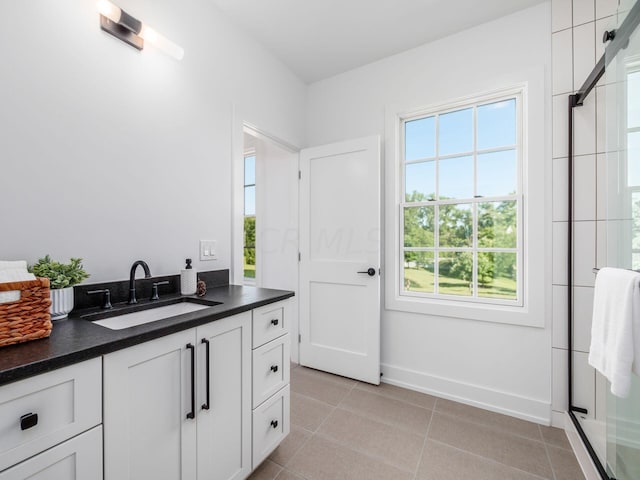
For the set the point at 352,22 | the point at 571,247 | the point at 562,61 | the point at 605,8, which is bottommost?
the point at 571,247

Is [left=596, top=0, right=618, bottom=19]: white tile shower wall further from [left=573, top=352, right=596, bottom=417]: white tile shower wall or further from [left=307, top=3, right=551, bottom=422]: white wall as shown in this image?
[left=573, top=352, right=596, bottom=417]: white tile shower wall

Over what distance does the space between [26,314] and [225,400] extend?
78 centimetres

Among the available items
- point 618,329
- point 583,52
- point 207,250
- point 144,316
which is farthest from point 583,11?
point 144,316

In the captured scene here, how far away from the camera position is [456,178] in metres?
2.34

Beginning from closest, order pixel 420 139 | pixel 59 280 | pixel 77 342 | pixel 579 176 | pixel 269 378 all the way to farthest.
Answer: pixel 77 342 → pixel 59 280 → pixel 269 378 → pixel 579 176 → pixel 420 139

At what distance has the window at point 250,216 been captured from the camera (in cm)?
356

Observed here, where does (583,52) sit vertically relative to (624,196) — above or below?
above

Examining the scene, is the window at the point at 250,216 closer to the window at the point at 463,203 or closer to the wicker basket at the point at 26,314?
the window at the point at 463,203

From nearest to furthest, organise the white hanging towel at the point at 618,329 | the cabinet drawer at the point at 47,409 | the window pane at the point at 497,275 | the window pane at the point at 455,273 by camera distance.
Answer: the cabinet drawer at the point at 47,409 < the white hanging towel at the point at 618,329 < the window pane at the point at 497,275 < the window pane at the point at 455,273

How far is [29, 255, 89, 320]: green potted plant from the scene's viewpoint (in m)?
1.07

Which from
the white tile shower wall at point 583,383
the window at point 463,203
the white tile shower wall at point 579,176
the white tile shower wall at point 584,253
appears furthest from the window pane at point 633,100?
the white tile shower wall at point 583,383

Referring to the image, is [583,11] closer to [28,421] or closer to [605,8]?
Answer: [605,8]

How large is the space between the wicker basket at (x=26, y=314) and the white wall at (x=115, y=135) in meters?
0.39

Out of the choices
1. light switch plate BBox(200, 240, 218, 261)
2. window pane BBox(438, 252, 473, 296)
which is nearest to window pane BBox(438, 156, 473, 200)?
Result: window pane BBox(438, 252, 473, 296)
